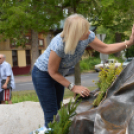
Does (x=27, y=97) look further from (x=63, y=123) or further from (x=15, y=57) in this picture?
(x=15, y=57)

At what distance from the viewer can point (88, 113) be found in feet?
5.71

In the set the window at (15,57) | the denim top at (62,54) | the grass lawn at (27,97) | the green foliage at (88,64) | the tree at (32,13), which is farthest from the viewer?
the window at (15,57)

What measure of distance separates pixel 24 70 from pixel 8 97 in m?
18.5

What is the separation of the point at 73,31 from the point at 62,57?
11.7 inches

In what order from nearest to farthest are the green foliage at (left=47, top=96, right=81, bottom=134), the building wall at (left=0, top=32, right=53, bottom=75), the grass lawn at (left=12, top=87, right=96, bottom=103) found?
the green foliage at (left=47, top=96, right=81, bottom=134) → the grass lawn at (left=12, top=87, right=96, bottom=103) → the building wall at (left=0, top=32, right=53, bottom=75)

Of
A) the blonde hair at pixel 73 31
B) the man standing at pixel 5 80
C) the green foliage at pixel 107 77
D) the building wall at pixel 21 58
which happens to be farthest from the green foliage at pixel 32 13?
the building wall at pixel 21 58

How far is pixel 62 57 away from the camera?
201 centimetres

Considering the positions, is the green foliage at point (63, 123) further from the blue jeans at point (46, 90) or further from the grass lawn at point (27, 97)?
the grass lawn at point (27, 97)

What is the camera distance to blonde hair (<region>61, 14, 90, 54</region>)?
1.81 metres

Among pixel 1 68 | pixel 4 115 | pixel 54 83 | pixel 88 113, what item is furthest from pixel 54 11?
pixel 88 113

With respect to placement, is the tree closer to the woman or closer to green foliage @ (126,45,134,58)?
the woman

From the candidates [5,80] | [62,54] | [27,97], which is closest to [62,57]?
[62,54]

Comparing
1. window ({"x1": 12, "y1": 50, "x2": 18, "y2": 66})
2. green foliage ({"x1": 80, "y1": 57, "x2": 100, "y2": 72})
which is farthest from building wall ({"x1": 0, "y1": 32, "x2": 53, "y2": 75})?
green foliage ({"x1": 80, "y1": 57, "x2": 100, "y2": 72})

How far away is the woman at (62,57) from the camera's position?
1842 mm
